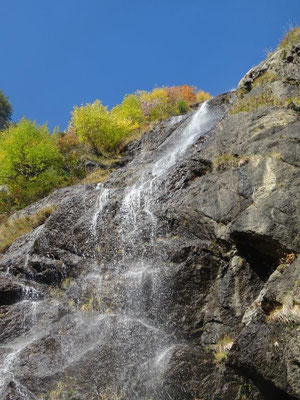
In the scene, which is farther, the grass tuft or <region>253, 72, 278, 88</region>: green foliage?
the grass tuft

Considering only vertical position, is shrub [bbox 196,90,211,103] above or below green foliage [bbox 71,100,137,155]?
above

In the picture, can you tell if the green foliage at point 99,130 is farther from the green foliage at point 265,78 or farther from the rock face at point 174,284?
the rock face at point 174,284

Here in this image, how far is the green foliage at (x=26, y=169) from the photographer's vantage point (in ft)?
89.7

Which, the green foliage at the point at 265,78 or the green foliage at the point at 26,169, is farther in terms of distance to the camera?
the green foliage at the point at 26,169

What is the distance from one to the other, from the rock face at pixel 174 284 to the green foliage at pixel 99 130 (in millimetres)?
12954

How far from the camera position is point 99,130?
3005 centimetres

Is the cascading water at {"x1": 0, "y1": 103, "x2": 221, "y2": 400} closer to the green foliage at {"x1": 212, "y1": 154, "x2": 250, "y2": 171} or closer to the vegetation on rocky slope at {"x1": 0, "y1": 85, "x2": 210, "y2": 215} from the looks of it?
the green foliage at {"x1": 212, "y1": 154, "x2": 250, "y2": 171}

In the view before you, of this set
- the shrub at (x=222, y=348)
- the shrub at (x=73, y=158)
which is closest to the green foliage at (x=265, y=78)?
the shrub at (x=222, y=348)

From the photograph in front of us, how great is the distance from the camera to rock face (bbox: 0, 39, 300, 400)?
948cm

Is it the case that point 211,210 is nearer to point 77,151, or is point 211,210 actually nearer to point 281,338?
point 281,338

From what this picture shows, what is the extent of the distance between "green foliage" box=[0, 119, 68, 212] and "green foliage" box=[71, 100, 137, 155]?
8.33 ft

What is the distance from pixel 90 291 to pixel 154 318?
2675mm

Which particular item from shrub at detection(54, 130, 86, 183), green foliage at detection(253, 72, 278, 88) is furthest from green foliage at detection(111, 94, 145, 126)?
green foliage at detection(253, 72, 278, 88)

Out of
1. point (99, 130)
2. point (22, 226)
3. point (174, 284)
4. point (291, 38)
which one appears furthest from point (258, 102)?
point (99, 130)
